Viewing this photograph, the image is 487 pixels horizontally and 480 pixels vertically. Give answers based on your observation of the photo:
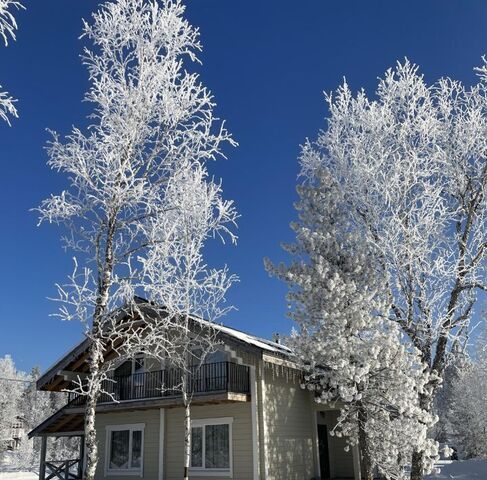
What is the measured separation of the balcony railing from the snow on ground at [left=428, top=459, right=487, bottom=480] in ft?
23.1

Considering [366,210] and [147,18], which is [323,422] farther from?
[147,18]

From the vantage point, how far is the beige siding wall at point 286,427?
16.4 m

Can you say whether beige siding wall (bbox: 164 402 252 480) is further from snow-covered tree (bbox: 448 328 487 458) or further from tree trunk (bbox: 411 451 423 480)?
snow-covered tree (bbox: 448 328 487 458)

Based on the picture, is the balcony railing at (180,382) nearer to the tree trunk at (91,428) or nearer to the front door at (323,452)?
the front door at (323,452)

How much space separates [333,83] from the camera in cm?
1548

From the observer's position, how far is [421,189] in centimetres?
1399

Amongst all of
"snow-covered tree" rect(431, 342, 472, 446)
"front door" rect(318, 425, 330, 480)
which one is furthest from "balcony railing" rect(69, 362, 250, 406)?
"snow-covered tree" rect(431, 342, 472, 446)

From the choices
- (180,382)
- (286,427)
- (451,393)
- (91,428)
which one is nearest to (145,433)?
(180,382)

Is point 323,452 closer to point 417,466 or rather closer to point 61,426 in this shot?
point 417,466

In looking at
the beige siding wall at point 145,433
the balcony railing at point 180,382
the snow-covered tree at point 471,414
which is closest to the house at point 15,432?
the beige siding wall at point 145,433

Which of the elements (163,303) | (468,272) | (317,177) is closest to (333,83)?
(317,177)

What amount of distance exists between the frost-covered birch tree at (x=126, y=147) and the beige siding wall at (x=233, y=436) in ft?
24.9

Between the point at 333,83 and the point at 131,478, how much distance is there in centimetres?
1535

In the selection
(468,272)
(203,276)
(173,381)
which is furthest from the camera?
(173,381)
